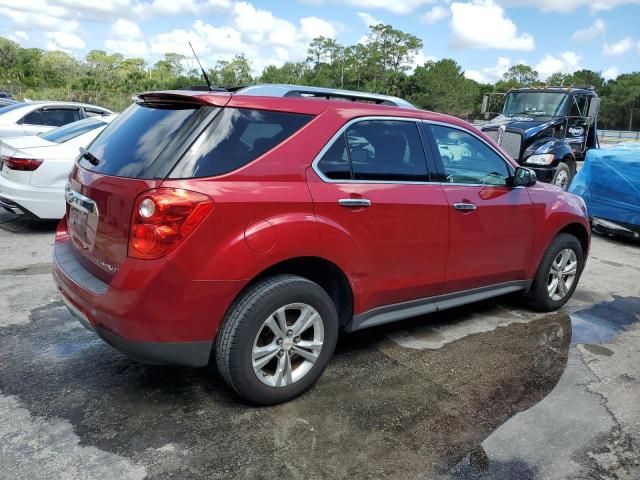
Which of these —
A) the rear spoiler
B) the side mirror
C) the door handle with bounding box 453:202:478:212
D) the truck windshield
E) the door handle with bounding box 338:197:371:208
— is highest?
the truck windshield

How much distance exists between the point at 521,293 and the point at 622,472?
2.35m

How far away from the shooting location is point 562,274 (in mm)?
4992

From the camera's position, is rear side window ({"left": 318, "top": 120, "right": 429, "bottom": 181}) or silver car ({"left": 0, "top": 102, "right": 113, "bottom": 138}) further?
silver car ({"left": 0, "top": 102, "right": 113, "bottom": 138})

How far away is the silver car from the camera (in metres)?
10.0

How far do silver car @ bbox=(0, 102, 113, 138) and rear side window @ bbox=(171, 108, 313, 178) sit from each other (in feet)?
27.0

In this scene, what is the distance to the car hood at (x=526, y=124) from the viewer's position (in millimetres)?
11703

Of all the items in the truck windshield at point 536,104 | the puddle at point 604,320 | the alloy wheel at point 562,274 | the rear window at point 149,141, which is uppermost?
the truck windshield at point 536,104

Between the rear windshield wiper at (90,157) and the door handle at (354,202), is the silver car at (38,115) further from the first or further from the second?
the door handle at (354,202)

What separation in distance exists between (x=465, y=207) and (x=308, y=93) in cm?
138

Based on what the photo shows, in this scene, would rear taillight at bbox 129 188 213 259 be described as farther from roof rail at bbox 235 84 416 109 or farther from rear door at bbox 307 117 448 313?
roof rail at bbox 235 84 416 109

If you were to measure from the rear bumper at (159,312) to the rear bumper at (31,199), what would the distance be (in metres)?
4.24

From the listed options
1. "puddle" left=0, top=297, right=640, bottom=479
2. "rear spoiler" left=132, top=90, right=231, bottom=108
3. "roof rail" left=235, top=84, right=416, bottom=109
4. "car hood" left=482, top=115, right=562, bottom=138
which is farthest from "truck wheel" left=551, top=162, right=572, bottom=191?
"rear spoiler" left=132, top=90, right=231, bottom=108

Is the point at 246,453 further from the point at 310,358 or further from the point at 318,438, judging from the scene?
the point at 310,358

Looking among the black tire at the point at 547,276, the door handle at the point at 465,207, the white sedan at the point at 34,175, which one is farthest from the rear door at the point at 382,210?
the white sedan at the point at 34,175
